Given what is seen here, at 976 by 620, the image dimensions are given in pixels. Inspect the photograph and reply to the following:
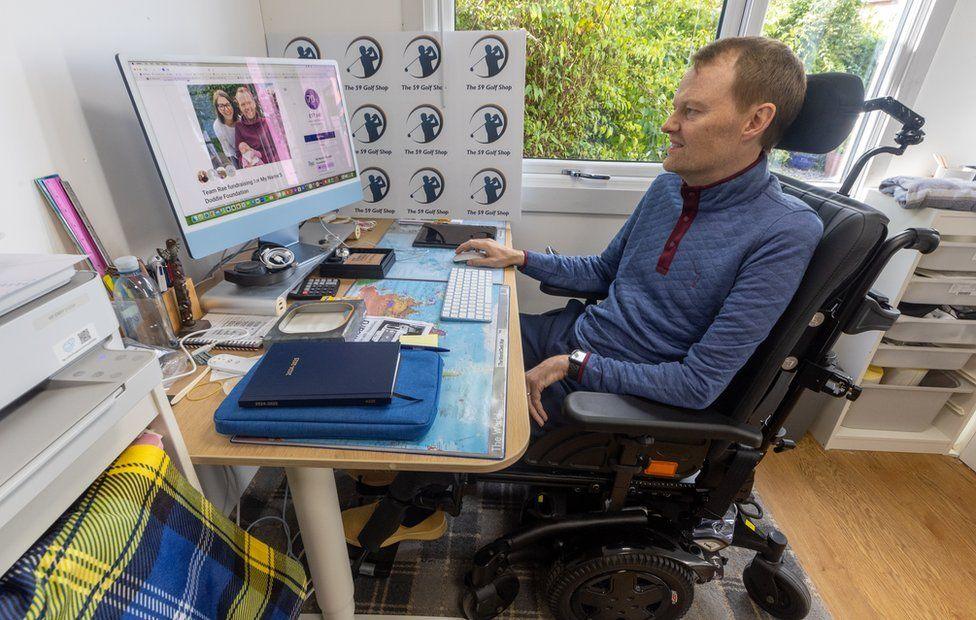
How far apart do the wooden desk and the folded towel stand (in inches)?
55.0

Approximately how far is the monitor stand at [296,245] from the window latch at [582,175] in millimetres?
1015

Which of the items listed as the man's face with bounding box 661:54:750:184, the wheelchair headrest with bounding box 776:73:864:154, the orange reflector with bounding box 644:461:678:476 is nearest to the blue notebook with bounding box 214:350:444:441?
the orange reflector with bounding box 644:461:678:476

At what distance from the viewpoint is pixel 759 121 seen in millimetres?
963

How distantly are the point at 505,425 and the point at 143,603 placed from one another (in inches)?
19.6

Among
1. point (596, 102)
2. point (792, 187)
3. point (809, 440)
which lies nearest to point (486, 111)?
point (596, 102)

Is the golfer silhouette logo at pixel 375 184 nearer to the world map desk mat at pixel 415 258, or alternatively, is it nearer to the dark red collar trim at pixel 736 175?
the world map desk mat at pixel 415 258

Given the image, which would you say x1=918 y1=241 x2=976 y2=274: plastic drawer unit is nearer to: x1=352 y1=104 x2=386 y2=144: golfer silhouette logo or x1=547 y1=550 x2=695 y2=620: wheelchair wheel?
x1=547 y1=550 x2=695 y2=620: wheelchair wheel

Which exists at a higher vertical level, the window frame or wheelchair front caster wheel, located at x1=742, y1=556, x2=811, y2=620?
the window frame

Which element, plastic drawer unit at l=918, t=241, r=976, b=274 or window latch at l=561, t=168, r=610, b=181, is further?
window latch at l=561, t=168, r=610, b=181

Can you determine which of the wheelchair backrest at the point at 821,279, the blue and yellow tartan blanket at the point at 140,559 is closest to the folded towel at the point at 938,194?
the wheelchair backrest at the point at 821,279

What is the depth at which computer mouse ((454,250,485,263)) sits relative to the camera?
1390mm

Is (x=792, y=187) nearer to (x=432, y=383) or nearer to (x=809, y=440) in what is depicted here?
(x=432, y=383)

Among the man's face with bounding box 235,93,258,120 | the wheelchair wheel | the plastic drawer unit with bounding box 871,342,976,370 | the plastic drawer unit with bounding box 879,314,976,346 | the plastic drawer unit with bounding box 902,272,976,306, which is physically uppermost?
the man's face with bounding box 235,93,258,120

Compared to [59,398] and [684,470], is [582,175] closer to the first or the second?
[684,470]
